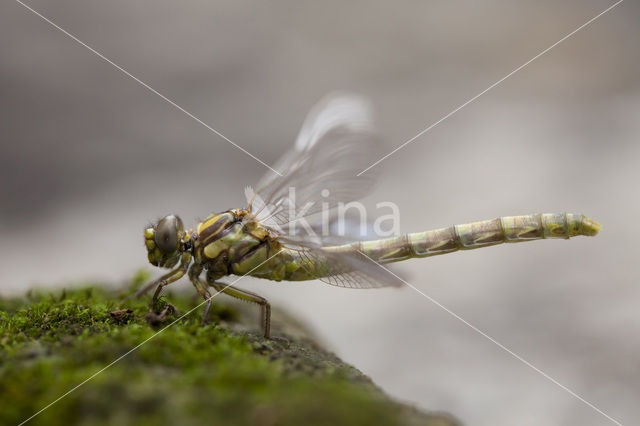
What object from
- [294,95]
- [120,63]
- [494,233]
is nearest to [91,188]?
[120,63]

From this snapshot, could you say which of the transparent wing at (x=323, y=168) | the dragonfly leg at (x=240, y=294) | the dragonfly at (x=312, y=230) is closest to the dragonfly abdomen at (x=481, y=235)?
the dragonfly at (x=312, y=230)

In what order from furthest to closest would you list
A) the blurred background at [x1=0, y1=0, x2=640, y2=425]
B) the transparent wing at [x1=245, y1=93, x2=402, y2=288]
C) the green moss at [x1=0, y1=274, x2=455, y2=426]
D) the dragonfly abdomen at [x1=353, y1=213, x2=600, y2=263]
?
the blurred background at [x1=0, y1=0, x2=640, y2=425] → the dragonfly abdomen at [x1=353, y1=213, x2=600, y2=263] → the transparent wing at [x1=245, y1=93, x2=402, y2=288] → the green moss at [x1=0, y1=274, x2=455, y2=426]

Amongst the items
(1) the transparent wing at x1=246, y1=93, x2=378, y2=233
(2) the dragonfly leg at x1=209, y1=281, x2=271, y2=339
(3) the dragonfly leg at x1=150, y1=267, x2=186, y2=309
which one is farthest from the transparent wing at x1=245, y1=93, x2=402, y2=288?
(3) the dragonfly leg at x1=150, y1=267, x2=186, y2=309

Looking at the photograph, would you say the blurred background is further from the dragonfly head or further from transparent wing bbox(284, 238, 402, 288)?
the dragonfly head

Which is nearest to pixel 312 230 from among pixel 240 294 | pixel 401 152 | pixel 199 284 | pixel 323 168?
pixel 323 168

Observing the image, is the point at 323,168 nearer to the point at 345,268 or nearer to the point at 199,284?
the point at 345,268

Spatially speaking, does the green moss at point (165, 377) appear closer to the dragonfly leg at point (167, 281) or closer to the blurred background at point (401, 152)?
the dragonfly leg at point (167, 281)
